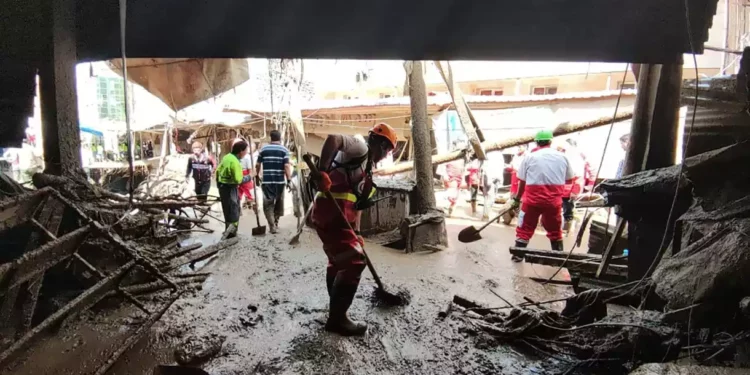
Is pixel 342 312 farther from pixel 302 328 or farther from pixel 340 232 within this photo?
pixel 340 232

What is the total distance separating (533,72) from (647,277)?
14.4 meters

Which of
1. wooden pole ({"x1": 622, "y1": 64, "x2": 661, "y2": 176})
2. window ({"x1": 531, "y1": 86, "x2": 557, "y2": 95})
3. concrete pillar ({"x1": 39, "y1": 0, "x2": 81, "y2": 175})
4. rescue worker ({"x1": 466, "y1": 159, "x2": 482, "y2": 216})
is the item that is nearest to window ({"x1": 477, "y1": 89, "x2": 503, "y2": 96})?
window ({"x1": 531, "y1": 86, "x2": 557, "y2": 95})

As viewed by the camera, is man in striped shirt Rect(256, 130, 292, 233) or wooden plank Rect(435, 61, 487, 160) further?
man in striped shirt Rect(256, 130, 292, 233)

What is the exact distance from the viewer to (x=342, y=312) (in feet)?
12.5

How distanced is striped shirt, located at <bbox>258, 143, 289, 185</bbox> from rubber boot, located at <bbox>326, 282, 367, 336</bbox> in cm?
483

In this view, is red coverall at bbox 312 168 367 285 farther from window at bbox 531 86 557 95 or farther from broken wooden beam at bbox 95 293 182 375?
window at bbox 531 86 557 95

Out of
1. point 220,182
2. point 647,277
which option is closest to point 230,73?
point 220,182

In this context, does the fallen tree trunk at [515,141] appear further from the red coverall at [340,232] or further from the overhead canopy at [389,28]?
the red coverall at [340,232]

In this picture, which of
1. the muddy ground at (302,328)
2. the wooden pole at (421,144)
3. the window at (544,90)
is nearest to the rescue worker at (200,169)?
the muddy ground at (302,328)

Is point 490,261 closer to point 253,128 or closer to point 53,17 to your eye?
point 53,17

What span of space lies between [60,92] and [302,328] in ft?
10.7

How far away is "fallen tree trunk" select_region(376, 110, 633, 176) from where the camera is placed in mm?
8008

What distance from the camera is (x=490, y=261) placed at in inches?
269

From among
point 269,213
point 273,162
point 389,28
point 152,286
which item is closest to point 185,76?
point 273,162
